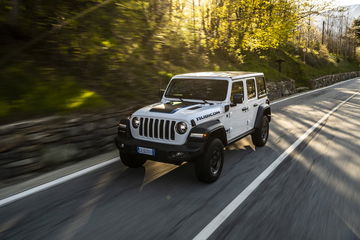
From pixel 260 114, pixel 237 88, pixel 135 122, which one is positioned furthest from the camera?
pixel 260 114

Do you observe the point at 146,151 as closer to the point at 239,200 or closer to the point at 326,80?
the point at 239,200

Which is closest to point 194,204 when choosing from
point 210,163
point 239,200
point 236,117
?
point 239,200

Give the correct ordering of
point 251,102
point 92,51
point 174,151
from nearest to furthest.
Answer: point 174,151 < point 251,102 < point 92,51

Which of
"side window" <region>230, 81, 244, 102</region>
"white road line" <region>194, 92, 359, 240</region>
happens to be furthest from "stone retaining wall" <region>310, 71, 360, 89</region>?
"side window" <region>230, 81, 244, 102</region>

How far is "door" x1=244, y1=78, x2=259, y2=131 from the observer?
6923 mm

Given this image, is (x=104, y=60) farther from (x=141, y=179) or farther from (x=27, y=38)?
(x=141, y=179)

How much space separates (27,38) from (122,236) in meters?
7.17

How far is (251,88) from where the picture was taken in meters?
7.18

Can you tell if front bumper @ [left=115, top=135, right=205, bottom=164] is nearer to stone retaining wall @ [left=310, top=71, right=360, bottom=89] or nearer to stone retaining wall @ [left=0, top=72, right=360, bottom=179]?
stone retaining wall @ [left=0, top=72, right=360, bottom=179]

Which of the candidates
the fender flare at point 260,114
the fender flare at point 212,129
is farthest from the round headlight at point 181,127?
the fender flare at point 260,114

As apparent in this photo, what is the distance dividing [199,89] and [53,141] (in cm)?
301

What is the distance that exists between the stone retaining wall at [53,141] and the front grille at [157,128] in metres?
1.78

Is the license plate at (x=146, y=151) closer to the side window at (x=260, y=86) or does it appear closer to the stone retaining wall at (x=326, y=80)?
the side window at (x=260, y=86)

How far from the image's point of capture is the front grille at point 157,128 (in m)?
5.11
